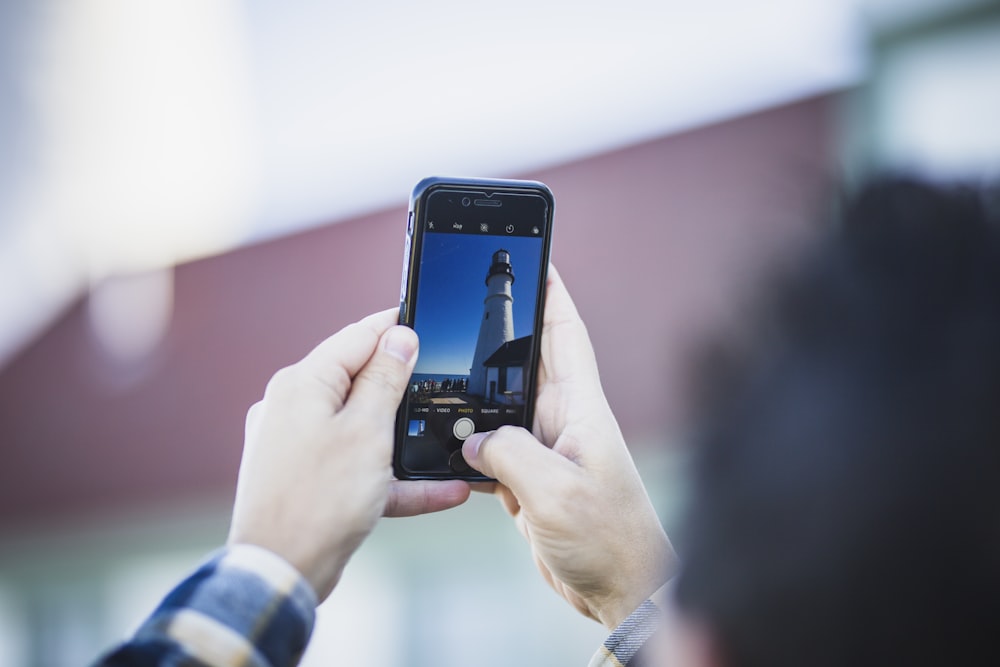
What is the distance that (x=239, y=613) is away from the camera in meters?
0.67

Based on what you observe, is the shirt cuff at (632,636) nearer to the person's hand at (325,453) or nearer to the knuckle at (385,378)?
the person's hand at (325,453)

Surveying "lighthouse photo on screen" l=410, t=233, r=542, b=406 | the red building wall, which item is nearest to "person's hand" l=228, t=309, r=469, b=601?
"lighthouse photo on screen" l=410, t=233, r=542, b=406

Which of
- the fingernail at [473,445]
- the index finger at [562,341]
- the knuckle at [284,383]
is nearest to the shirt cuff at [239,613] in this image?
the knuckle at [284,383]

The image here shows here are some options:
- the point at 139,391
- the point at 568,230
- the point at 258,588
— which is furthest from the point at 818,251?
the point at 139,391

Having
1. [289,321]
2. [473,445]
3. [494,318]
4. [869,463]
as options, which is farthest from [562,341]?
[289,321]

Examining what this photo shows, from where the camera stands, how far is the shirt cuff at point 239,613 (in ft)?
2.07

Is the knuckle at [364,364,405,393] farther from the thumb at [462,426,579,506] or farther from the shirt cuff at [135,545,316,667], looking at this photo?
the shirt cuff at [135,545,316,667]

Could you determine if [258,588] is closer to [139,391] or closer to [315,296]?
Result: [315,296]

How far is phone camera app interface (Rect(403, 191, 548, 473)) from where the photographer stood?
4.15ft

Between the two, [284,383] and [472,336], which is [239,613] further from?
[472,336]

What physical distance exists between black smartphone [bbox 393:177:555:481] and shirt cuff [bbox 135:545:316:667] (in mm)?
562

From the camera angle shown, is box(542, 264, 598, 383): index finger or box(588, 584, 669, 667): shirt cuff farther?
box(542, 264, 598, 383): index finger

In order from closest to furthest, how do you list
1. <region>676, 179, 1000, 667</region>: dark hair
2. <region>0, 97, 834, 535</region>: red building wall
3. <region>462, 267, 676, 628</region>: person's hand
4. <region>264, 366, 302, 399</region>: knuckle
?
<region>676, 179, 1000, 667</region>: dark hair → <region>264, 366, 302, 399</region>: knuckle → <region>462, 267, 676, 628</region>: person's hand → <region>0, 97, 834, 535</region>: red building wall

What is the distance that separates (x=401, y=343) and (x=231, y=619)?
20.9 inches
